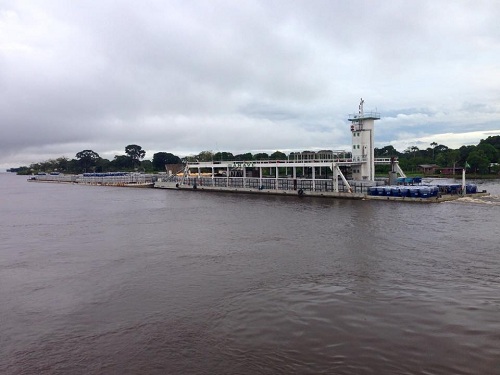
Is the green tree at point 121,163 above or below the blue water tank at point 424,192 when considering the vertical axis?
above

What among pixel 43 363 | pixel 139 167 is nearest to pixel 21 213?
pixel 43 363

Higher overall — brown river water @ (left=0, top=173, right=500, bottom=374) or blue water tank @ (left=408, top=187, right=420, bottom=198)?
blue water tank @ (left=408, top=187, right=420, bottom=198)

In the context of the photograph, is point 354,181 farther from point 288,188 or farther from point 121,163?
point 121,163

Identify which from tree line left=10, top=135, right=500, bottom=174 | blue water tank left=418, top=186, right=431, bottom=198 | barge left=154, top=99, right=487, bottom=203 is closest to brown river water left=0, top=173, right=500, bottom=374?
blue water tank left=418, top=186, right=431, bottom=198

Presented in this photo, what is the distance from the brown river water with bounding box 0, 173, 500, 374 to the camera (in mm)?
10094

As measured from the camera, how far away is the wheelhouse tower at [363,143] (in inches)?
2098

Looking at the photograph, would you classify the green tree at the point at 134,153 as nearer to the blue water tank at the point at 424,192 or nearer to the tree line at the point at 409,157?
the tree line at the point at 409,157

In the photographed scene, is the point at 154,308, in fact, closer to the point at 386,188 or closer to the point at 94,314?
the point at 94,314

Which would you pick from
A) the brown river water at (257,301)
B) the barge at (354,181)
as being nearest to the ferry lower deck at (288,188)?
the barge at (354,181)

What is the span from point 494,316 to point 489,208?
29.6 metres

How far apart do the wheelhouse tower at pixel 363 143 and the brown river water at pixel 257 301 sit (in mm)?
24437

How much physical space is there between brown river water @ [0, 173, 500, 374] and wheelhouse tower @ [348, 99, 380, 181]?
80.2ft

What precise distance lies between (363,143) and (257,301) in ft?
143

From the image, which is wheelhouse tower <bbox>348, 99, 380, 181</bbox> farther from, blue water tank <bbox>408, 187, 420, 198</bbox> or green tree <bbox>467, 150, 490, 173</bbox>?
green tree <bbox>467, 150, 490, 173</bbox>
